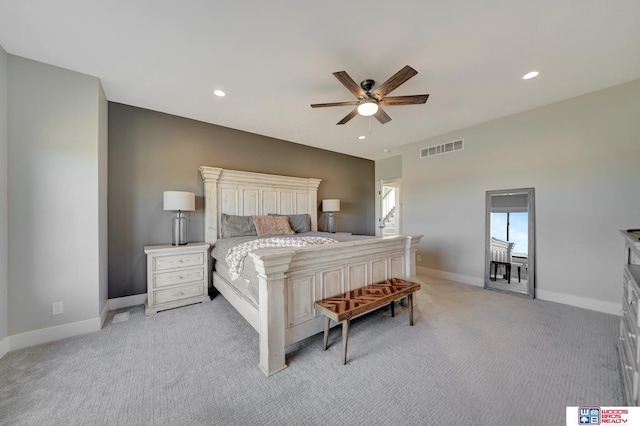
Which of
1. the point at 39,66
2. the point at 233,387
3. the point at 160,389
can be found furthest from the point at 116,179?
the point at 233,387

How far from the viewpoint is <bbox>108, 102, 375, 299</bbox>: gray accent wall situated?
3.01m

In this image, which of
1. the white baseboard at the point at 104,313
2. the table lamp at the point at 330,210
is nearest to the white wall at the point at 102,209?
the white baseboard at the point at 104,313

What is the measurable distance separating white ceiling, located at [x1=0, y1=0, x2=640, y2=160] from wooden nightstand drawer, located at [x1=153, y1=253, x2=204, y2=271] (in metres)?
→ 2.04

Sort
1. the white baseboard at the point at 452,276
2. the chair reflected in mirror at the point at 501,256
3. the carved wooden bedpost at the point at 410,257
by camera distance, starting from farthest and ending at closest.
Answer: the white baseboard at the point at 452,276 → the chair reflected in mirror at the point at 501,256 → the carved wooden bedpost at the point at 410,257

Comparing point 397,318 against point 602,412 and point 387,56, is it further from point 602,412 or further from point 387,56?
point 387,56

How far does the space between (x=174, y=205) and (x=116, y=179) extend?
837 millimetres

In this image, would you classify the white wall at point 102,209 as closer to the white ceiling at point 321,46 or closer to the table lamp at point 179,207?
the white ceiling at point 321,46

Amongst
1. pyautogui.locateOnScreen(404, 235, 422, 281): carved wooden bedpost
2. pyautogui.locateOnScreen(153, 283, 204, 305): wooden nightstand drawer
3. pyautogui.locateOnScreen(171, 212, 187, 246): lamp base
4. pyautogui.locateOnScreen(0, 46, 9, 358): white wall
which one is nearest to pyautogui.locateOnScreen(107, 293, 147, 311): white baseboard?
pyautogui.locateOnScreen(153, 283, 204, 305): wooden nightstand drawer

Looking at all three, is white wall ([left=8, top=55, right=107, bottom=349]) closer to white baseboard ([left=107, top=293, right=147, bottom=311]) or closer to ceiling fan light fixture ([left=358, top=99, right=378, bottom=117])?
→ white baseboard ([left=107, top=293, right=147, bottom=311])

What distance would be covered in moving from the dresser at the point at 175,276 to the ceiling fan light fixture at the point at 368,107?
8.71 feet

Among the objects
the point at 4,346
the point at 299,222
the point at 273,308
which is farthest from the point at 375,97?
the point at 4,346

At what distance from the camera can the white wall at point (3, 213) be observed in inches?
77.5

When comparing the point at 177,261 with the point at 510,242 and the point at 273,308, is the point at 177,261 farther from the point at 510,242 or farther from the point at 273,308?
the point at 510,242

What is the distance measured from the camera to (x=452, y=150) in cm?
418
